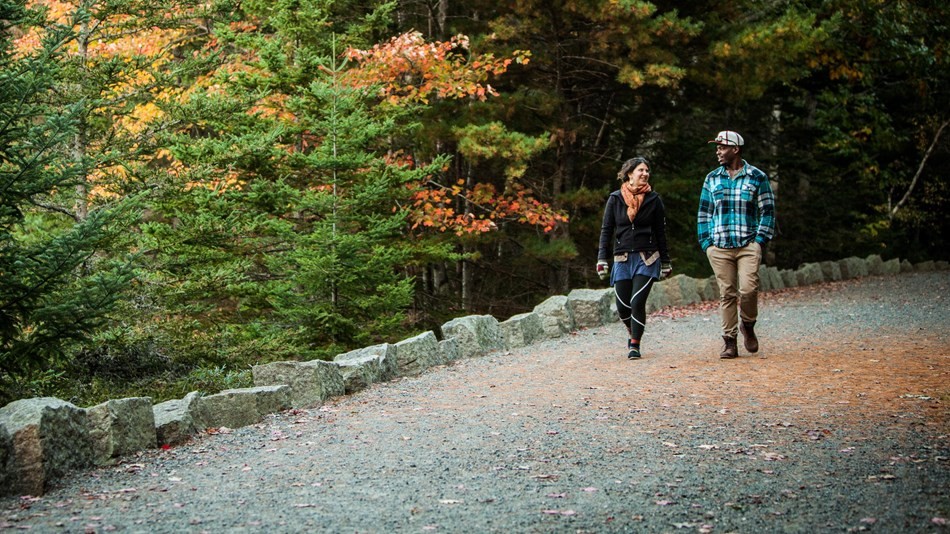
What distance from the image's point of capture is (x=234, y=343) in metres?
10.4

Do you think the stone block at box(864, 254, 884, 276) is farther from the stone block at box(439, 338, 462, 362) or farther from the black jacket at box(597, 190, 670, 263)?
the stone block at box(439, 338, 462, 362)

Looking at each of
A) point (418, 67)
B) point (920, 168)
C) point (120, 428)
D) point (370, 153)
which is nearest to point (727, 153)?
point (370, 153)

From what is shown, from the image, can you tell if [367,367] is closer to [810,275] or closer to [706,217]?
[706,217]

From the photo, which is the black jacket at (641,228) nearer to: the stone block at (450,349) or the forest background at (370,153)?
the stone block at (450,349)

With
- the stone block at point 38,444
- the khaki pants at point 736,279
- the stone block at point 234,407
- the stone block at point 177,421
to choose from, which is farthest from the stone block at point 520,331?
the stone block at point 38,444

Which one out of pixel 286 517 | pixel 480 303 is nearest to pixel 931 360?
pixel 286 517

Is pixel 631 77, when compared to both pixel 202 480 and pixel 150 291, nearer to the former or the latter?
pixel 150 291

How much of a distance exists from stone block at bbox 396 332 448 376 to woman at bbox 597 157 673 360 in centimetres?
198

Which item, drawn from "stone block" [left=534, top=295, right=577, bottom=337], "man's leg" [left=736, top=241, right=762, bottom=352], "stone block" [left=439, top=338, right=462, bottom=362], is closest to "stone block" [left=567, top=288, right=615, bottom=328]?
"stone block" [left=534, top=295, right=577, bottom=337]

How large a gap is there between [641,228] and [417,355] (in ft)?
8.64

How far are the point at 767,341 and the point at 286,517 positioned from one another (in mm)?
7525

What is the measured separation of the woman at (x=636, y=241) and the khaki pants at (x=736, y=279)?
1.69 feet

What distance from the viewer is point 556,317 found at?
1240 centimetres

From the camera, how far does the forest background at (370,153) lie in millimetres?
8812
